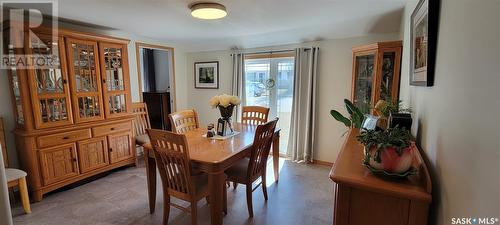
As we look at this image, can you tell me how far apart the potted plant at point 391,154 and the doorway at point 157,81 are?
12.3ft

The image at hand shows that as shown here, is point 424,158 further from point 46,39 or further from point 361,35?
point 46,39

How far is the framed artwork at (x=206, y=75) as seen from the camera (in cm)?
451

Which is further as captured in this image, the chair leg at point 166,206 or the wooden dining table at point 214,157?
the chair leg at point 166,206

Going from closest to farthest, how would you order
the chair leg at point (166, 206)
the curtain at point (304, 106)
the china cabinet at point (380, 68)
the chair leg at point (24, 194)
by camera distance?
the chair leg at point (166, 206) → the chair leg at point (24, 194) → the china cabinet at point (380, 68) → the curtain at point (304, 106)

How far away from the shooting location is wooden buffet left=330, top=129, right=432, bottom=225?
3.23 ft

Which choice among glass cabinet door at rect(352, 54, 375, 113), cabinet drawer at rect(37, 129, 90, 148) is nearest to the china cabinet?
glass cabinet door at rect(352, 54, 375, 113)

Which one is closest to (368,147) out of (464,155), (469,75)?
(464,155)

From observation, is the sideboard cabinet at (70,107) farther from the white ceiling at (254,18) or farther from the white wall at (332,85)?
the white wall at (332,85)

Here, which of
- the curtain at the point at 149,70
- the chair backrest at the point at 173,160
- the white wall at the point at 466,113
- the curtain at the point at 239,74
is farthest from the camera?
the curtain at the point at 149,70

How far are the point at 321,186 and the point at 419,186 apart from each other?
2.00 m

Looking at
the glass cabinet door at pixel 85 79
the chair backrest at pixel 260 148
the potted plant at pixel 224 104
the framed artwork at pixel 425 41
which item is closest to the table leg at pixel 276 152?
the chair backrest at pixel 260 148

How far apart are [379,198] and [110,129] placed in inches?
127

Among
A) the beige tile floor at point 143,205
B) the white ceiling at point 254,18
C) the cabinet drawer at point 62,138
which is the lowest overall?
the beige tile floor at point 143,205

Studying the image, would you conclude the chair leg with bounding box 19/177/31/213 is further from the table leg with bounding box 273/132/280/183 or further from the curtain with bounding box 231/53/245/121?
the curtain with bounding box 231/53/245/121
